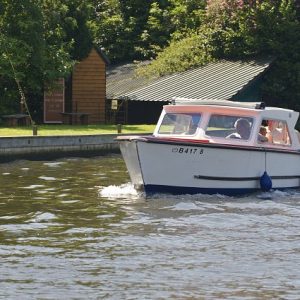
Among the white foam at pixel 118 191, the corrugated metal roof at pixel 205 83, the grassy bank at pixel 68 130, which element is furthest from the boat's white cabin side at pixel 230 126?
the corrugated metal roof at pixel 205 83

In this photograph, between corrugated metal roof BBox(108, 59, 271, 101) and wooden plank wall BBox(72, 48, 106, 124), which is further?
wooden plank wall BBox(72, 48, 106, 124)

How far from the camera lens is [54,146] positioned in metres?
→ 34.3

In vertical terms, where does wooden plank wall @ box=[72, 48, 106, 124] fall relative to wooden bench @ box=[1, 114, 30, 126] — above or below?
above

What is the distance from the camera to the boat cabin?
22.8m

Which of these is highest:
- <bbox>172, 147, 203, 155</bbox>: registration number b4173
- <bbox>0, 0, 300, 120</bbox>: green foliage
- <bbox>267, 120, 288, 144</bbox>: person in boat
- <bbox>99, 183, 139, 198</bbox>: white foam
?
<bbox>0, 0, 300, 120</bbox>: green foliage

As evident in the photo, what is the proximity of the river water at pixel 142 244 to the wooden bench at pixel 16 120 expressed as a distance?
57.3 feet

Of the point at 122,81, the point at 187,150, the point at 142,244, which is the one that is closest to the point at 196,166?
the point at 187,150

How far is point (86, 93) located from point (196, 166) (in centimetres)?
2739

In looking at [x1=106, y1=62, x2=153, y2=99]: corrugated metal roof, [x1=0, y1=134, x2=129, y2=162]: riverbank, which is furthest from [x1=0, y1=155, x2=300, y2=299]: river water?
[x1=106, y1=62, x2=153, y2=99]: corrugated metal roof

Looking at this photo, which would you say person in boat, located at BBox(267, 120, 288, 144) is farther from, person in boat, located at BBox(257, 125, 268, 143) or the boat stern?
the boat stern

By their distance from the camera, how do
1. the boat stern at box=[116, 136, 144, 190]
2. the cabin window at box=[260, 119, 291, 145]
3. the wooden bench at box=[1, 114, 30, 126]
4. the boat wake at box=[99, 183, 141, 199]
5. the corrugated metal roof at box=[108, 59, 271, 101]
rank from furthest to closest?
the corrugated metal roof at box=[108, 59, 271, 101]
the wooden bench at box=[1, 114, 30, 126]
the cabin window at box=[260, 119, 291, 145]
the boat wake at box=[99, 183, 141, 199]
the boat stern at box=[116, 136, 144, 190]

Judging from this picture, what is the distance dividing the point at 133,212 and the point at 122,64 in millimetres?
39521

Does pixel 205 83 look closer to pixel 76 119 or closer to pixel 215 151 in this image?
pixel 76 119

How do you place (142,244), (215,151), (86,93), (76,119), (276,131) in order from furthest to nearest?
(86,93)
(76,119)
(276,131)
(215,151)
(142,244)
